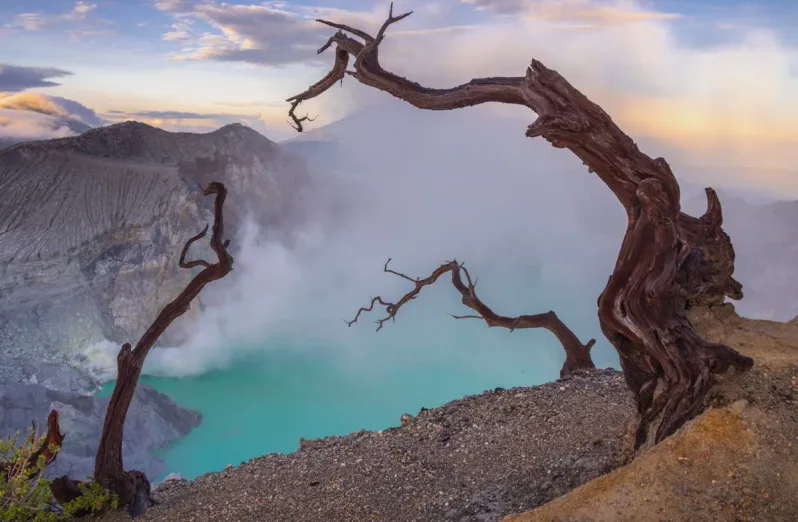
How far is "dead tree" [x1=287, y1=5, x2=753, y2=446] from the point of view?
507cm

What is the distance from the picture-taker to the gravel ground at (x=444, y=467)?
6082 mm

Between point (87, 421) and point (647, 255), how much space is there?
25.2 m

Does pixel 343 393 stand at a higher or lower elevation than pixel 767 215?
lower

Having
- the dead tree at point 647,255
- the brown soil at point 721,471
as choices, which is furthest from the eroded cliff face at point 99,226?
the brown soil at point 721,471

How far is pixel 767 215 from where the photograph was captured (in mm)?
40188

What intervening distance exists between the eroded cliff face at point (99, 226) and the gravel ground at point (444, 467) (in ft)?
77.4

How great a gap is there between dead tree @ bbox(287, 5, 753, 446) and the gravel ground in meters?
0.86

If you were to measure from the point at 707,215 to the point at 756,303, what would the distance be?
34.7m

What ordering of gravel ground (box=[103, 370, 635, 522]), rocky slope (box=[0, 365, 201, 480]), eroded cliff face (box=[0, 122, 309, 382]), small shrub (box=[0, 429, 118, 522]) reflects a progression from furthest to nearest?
eroded cliff face (box=[0, 122, 309, 382])
rocky slope (box=[0, 365, 201, 480])
small shrub (box=[0, 429, 118, 522])
gravel ground (box=[103, 370, 635, 522])

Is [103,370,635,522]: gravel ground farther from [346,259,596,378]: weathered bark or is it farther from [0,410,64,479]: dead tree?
[346,259,596,378]: weathered bark

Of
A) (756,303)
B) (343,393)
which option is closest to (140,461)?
(343,393)

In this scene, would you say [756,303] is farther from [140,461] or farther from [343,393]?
[140,461]

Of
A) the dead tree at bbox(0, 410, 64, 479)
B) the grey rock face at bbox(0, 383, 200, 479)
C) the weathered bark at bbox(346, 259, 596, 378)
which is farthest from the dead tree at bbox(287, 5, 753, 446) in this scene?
the grey rock face at bbox(0, 383, 200, 479)

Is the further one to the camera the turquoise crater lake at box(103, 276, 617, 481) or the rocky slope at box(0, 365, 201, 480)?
the turquoise crater lake at box(103, 276, 617, 481)
